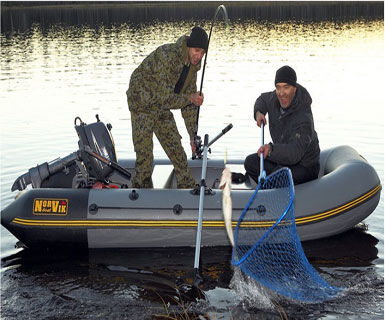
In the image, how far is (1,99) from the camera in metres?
15.8

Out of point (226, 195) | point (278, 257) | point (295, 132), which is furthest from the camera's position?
point (295, 132)

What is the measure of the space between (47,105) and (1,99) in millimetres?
1515

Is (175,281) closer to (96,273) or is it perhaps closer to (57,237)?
(96,273)

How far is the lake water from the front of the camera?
17.0 ft

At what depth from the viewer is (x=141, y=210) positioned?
6215 mm

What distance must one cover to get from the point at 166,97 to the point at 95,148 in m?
1.02

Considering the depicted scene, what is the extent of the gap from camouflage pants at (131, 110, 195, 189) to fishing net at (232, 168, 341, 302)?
3.35 feet

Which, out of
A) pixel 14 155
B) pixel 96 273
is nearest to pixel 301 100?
pixel 96 273

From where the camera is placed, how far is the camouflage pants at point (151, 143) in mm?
6414

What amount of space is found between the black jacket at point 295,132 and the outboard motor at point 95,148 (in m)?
1.85

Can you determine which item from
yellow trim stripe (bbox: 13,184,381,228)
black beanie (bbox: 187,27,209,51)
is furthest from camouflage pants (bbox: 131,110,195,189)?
black beanie (bbox: 187,27,209,51)

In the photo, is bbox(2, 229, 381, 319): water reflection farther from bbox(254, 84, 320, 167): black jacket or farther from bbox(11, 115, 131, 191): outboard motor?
bbox(254, 84, 320, 167): black jacket

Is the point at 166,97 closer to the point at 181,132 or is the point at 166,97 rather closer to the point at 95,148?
the point at 95,148

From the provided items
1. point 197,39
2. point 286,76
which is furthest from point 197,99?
point 286,76
